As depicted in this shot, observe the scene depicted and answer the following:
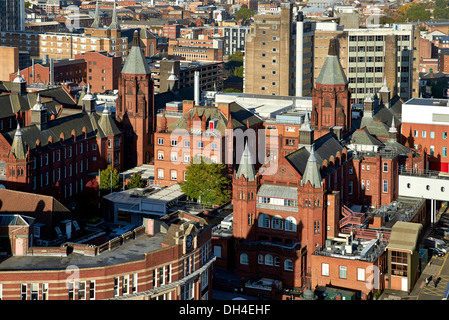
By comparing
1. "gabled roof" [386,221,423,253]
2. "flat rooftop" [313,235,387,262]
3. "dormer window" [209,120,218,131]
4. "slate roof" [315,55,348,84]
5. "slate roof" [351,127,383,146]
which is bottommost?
"flat rooftop" [313,235,387,262]

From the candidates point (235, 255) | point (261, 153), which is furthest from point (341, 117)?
point (235, 255)

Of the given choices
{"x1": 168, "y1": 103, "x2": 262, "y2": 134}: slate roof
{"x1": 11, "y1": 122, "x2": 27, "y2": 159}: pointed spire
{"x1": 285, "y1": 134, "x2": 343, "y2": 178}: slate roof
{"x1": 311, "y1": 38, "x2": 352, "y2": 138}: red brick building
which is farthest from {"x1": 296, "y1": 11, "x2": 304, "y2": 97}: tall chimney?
{"x1": 11, "y1": 122, "x2": 27, "y2": 159}: pointed spire

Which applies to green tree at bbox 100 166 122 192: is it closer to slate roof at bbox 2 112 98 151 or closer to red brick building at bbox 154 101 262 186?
red brick building at bbox 154 101 262 186

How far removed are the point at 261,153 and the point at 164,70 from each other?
55588mm

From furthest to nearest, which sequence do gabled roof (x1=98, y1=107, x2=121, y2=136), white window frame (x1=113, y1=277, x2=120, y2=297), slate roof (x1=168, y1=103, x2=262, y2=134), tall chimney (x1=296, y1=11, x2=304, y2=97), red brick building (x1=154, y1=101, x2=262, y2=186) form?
tall chimney (x1=296, y1=11, x2=304, y2=97)
gabled roof (x1=98, y1=107, x2=121, y2=136)
slate roof (x1=168, y1=103, x2=262, y2=134)
red brick building (x1=154, y1=101, x2=262, y2=186)
white window frame (x1=113, y1=277, x2=120, y2=297)

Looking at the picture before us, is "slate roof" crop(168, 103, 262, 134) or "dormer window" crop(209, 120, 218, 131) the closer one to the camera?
"dormer window" crop(209, 120, 218, 131)

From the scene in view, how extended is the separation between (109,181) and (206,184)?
1491cm

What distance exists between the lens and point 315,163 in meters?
98.1

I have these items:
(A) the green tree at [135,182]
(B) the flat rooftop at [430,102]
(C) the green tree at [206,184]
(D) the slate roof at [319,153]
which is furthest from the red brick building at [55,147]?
(B) the flat rooftop at [430,102]

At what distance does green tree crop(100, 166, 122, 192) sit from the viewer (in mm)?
125625

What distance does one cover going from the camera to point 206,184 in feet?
393

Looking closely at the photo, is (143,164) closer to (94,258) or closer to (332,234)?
(332,234)

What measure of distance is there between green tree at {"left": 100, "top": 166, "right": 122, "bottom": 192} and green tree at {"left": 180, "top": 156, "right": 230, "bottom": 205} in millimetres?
10228

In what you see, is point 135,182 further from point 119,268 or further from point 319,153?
point 119,268
